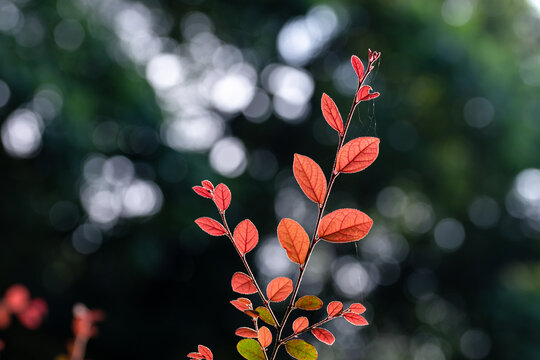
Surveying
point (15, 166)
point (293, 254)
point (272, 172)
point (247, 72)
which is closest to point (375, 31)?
point (247, 72)

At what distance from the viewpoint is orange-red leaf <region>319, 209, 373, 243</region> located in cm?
28

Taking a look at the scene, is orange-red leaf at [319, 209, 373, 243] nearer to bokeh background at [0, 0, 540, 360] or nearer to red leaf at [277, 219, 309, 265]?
red leaf at [277, 219, 309, 265]

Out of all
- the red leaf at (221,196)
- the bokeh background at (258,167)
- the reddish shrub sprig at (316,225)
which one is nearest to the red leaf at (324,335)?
the reddish shrub sprig at (316,225)

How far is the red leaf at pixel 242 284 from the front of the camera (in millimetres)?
293

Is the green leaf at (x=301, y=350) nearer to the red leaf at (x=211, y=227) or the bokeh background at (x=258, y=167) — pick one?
the red leaf at (x=211, y=227)

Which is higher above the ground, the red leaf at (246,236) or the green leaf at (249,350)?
the red leaf at (246,236)

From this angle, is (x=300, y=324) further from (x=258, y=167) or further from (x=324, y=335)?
(x=258, y=167)

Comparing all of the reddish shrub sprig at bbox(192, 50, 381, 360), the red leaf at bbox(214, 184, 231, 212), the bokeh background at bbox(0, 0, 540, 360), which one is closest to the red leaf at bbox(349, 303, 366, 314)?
the reddish shrub sprig at bbox(192, 50, 381, 360)

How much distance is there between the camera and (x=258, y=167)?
454cm

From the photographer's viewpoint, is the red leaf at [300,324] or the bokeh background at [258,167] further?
the bokeh background at [258,167]

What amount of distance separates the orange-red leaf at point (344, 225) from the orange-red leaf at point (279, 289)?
5 centimetres

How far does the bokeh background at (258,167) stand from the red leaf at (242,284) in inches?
118

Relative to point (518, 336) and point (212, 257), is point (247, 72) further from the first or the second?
point (518, 336)

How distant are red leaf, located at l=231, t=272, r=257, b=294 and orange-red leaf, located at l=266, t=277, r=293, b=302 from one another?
16 millimetres
